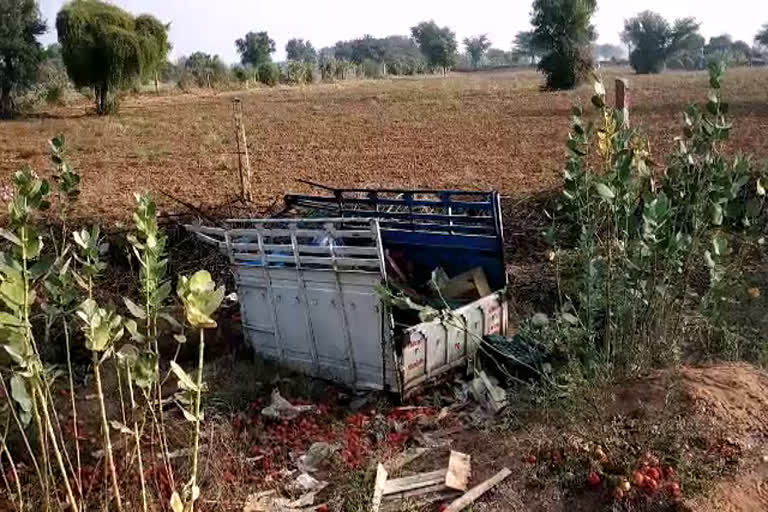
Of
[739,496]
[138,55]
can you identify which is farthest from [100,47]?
[739,496]

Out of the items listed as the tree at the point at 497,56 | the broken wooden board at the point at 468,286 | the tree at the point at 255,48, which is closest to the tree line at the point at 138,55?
the broken wooden board at the point at 468,286

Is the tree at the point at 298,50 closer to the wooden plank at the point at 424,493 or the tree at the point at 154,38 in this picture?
the tree at the point at 154,38

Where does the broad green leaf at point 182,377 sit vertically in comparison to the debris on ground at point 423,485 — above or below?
above

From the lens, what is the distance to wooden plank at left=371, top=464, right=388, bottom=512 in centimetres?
431

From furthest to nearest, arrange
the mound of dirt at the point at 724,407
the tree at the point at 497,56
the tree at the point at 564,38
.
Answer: the tree at the point at 497,56 → the tree at the point at 564,38 → the mound of dirt at the point at 724,407

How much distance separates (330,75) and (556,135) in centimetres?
4163

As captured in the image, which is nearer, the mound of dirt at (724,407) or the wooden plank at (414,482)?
the mound of dirt at (724,407)

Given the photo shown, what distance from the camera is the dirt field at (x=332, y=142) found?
13.7 metres

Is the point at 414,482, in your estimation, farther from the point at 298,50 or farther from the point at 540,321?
the point at 298,50

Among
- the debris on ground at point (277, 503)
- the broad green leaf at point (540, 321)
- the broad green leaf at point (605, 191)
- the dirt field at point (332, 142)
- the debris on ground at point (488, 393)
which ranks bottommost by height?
the debris on ground at point (277, 503)

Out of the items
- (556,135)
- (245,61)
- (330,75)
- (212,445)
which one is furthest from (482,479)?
(245,61)

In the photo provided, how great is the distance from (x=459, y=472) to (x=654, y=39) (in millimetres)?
79273

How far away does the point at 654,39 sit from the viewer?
75812mm

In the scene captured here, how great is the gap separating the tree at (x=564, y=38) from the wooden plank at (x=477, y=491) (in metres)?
36.9
